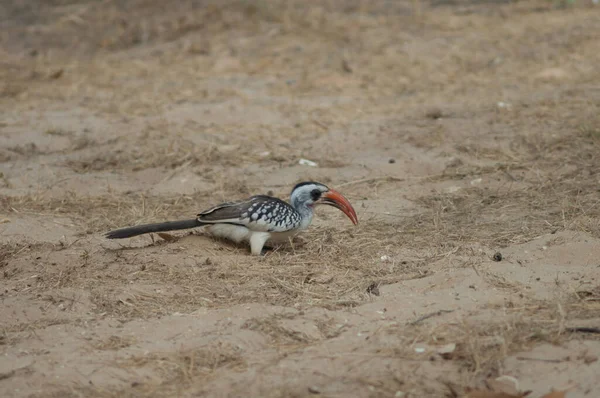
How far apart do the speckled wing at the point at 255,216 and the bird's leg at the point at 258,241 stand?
4 centimetres

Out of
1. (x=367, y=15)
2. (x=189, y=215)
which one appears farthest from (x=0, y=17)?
(x=189, y=215)

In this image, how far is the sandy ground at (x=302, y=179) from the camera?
4.57 m

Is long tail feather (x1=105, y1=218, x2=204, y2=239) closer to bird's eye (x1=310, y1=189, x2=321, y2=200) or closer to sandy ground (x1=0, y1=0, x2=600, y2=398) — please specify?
sandy ground (x1=0, y1=0, x2=600, y2=398)

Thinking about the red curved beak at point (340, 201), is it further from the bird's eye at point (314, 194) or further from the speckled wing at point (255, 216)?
the speckled wing at point (255, 216)

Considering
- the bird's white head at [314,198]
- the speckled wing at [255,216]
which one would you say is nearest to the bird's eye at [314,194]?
the bird's white head at [314,198]

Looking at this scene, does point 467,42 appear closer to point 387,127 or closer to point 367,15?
point 367,15

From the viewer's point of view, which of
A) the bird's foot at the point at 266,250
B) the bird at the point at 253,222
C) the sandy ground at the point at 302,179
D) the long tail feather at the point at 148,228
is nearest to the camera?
the sandy ground at the point at 302,179

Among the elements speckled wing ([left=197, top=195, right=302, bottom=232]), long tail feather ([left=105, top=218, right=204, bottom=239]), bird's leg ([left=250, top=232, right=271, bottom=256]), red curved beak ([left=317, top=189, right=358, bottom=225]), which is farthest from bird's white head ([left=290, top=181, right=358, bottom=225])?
long tail feather ([left=105, top=218, right=204, bottom=239])

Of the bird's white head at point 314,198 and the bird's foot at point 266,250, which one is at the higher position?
the bird's white head at point 314,198

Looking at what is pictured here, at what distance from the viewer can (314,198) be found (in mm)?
6332

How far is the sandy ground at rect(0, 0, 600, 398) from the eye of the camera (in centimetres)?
457

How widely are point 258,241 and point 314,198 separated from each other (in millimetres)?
515

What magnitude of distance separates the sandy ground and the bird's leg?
110mm

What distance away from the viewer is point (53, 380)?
444cm
